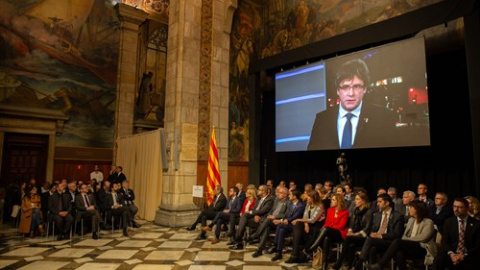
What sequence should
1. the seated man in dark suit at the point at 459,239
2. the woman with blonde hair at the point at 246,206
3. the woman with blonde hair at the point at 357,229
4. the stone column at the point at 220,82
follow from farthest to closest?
1. the stone column at the point at 220,82
2. the woman with blonde hair at the point at 246,206
3. the woman with blonde hair at the point at 357,229
4. the seated man in dark suit at the point at 459,239

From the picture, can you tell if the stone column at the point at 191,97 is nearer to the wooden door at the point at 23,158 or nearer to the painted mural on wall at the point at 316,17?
the painted mural on wall at the point at 316,17

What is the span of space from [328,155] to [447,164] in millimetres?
3160

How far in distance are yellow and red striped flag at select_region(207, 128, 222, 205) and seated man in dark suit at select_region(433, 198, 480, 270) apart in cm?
526

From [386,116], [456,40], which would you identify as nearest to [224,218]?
[386,116]

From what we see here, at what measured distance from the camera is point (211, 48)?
29.9 ft

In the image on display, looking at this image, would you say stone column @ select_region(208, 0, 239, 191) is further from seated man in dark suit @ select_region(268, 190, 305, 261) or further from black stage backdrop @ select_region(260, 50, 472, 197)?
seated man in dark suit @ select_region(268, 190, 305, 261)

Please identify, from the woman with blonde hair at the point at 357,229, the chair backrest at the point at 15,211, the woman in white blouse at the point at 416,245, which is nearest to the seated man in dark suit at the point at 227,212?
the woman with blonde hair at the point at 357,229

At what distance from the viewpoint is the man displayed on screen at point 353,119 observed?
714 centimetres

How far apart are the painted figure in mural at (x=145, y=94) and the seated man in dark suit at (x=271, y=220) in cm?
804

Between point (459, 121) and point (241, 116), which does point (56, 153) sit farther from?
point (459, 121)

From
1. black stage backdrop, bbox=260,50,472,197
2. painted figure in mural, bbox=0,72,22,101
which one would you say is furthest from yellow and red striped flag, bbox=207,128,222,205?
painted figure in mural, bbox=0,72,22,101

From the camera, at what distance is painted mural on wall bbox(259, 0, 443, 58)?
8.26 metres

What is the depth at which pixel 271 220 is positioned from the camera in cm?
557

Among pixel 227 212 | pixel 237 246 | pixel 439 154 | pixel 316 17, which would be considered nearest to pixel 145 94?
pixel 316 17
